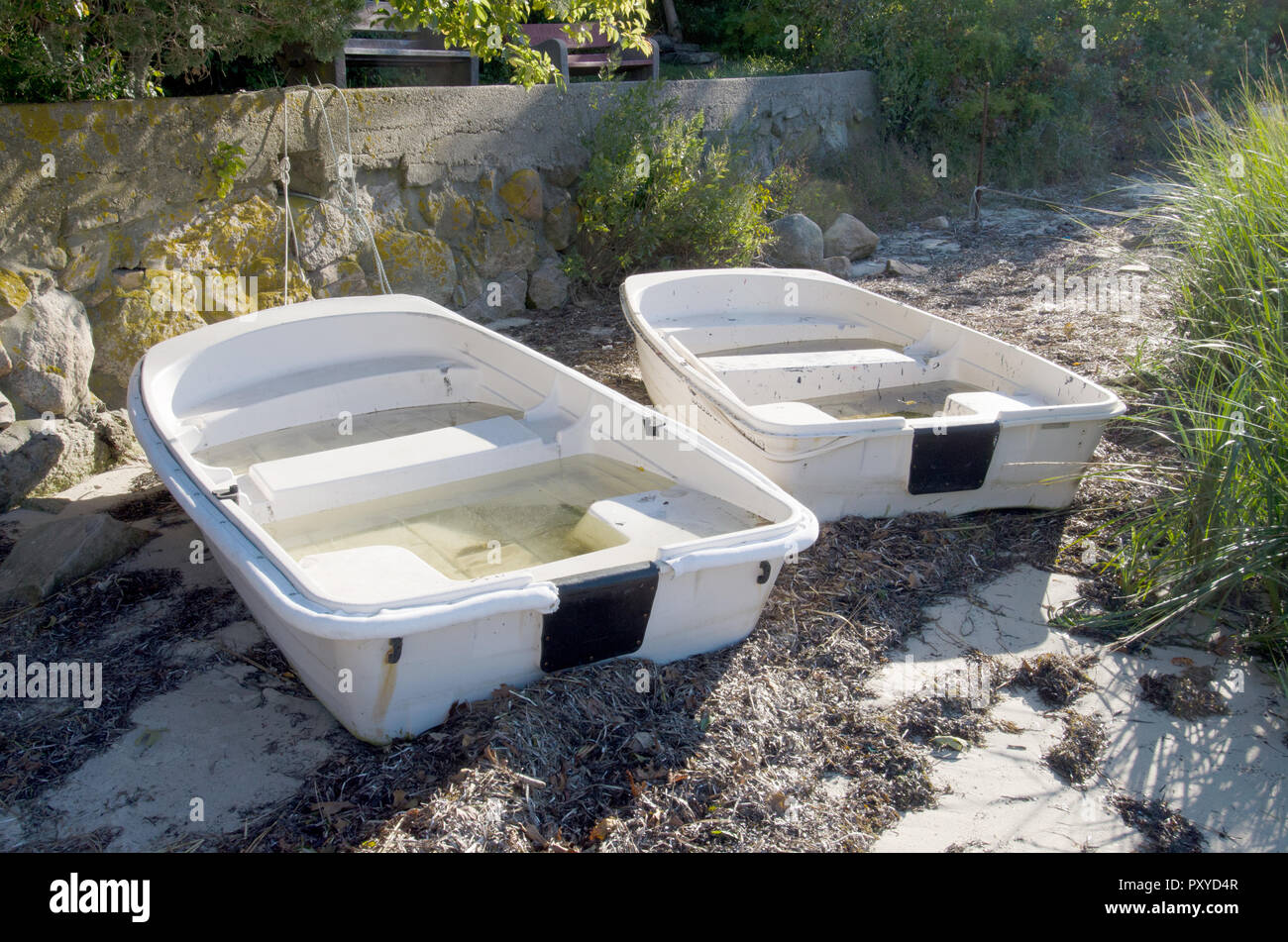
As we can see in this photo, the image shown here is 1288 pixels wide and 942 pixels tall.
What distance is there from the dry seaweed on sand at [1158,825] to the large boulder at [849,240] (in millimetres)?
5982

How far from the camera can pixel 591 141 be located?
6.75 metres

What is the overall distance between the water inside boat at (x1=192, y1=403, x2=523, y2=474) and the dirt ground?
1.40 feet

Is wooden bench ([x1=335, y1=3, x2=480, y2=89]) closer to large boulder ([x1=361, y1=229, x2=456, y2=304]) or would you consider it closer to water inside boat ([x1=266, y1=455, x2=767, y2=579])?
large boulder ([x1=361, y1=229, x2=456, y2=304])

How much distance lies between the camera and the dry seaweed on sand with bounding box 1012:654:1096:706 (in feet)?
9.96

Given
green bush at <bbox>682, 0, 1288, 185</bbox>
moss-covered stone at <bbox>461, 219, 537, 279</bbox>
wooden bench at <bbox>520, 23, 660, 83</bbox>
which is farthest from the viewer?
green bush at <bbox>682, 0, 1288, 185</bbox>

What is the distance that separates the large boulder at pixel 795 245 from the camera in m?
7.52

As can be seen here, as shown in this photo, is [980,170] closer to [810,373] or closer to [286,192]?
[810,373]

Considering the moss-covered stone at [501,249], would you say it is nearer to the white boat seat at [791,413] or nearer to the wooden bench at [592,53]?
the wooden bench at [592,53]

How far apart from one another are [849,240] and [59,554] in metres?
6.14

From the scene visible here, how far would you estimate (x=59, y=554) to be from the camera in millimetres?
3656

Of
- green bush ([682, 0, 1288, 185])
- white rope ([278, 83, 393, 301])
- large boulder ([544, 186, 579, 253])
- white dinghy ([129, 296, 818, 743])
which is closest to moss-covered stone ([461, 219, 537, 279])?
large boulder ([544, 186, 579, 253])

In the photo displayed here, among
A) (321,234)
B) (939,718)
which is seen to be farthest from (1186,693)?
(321,234)

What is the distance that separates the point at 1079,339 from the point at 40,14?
221 inches

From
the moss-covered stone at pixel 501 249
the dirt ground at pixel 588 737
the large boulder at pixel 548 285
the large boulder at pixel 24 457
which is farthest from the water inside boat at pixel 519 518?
the large boulder at pixel 548 285
